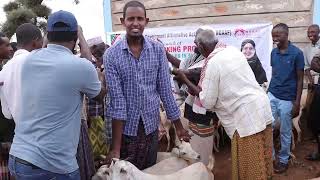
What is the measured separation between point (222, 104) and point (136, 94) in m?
0.74

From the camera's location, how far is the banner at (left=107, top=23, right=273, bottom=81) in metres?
6.68

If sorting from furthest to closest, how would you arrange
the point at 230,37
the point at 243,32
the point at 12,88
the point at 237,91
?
1. the point at 230,37
2. the point at 243,32
3. the point at 237,91
4. the point at 12,88

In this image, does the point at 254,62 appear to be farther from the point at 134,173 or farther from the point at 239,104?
the point at 134,173

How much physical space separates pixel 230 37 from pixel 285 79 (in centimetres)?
243

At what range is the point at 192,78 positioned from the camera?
4.16 m

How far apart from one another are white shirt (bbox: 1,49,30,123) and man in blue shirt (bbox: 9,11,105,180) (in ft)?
0.39

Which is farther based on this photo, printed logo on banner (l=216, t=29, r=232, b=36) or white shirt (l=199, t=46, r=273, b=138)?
printed logo on banner (l=216, t=29, r=232, b=36)

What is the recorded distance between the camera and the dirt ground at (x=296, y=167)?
16.4 ft

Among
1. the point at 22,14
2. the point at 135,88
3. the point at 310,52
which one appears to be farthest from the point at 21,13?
the point at 135,88

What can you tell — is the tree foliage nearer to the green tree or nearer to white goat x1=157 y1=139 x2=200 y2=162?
the green tree

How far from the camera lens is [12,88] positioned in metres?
2.57

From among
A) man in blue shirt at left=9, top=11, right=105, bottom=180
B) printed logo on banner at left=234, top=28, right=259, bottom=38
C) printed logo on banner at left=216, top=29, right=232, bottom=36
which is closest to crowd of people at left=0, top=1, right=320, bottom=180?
man in blue shirt at left=9, top=11, right=105, bottom=180

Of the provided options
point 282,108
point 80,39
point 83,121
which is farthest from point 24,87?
point 282,108

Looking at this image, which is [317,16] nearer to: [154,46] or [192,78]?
[192,78]
